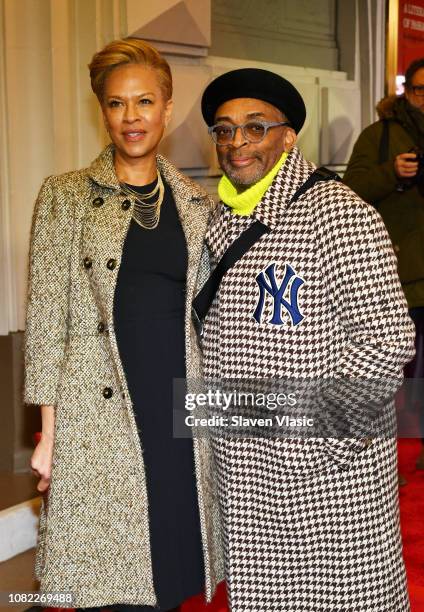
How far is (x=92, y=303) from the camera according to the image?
244 centimetres

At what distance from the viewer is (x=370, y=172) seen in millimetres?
4449

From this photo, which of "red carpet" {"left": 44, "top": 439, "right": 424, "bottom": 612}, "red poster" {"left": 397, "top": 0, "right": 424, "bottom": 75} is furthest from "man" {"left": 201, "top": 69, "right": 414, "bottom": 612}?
"red poster" {"left": 397, "top": 0, "right": 424, "bottom": 75}

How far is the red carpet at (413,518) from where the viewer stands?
354 cm

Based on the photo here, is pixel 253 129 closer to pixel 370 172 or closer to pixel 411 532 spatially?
pixel 370 172

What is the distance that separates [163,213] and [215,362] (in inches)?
16.7

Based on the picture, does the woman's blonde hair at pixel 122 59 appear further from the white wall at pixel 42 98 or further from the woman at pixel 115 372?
the white wall at pixel 42 98

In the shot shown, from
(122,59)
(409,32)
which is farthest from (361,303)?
(409,32)

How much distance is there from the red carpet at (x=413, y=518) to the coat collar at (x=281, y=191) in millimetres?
1674

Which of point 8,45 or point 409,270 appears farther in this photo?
point 409,270

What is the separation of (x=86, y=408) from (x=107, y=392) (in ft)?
0.22

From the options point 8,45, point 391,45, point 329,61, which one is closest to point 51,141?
point 8,45

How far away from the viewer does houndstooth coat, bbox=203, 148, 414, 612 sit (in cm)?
221

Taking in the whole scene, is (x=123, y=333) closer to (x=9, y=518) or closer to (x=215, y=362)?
(x=215, y=362)
